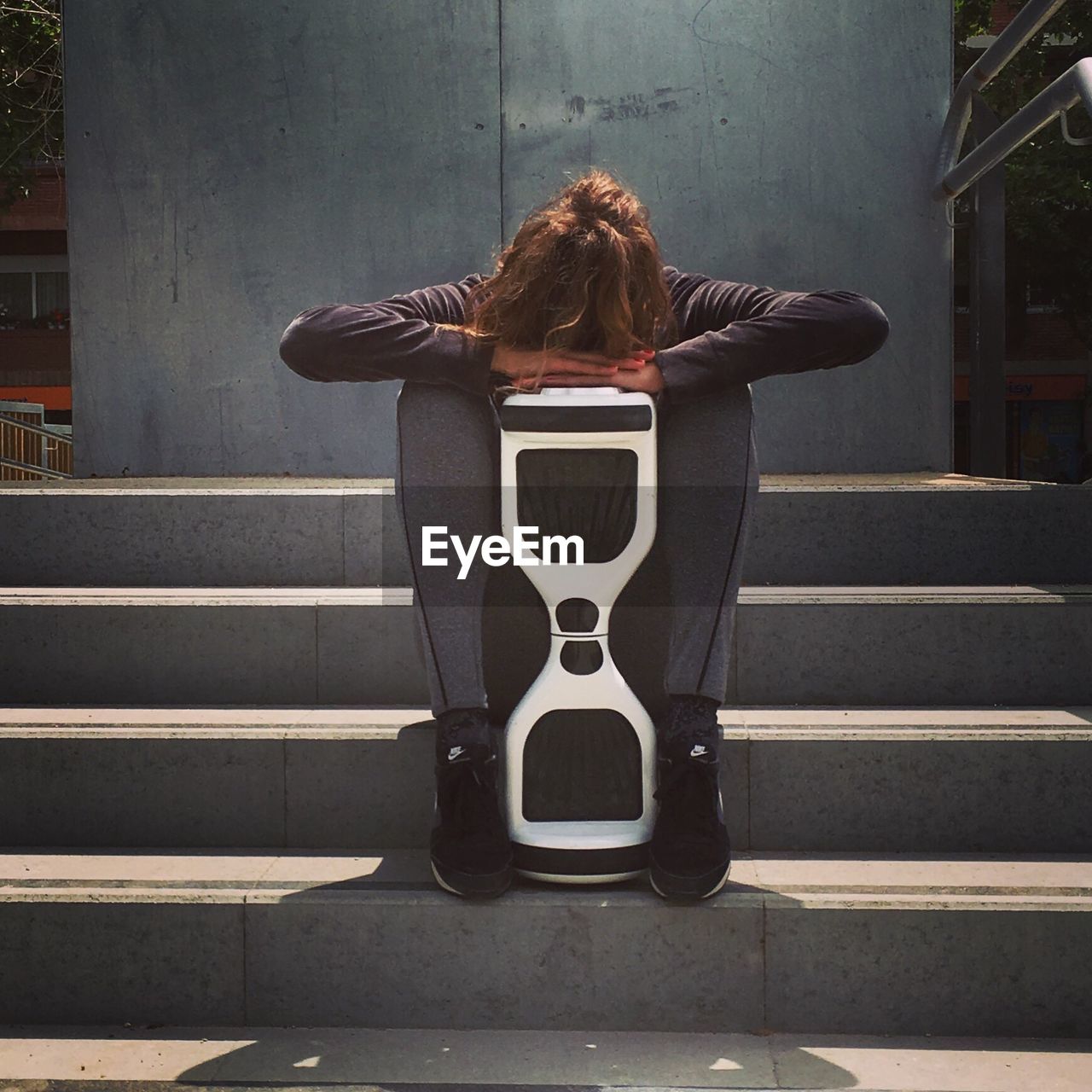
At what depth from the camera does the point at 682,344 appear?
2174mm

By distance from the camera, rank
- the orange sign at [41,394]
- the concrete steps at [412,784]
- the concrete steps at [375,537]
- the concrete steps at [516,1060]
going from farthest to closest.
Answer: the orange sign at [41,394]
the concrete steps at [375,537]
the concrete steps at [412,784]
the concrete steps at [516,1060]

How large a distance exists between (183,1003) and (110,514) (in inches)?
55.9

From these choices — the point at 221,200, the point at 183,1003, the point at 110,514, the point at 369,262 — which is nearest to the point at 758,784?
the point at 183,1003

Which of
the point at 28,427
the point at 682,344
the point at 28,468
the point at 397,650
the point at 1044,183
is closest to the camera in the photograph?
the point at 682,344

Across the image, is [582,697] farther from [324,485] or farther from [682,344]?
[324,485]

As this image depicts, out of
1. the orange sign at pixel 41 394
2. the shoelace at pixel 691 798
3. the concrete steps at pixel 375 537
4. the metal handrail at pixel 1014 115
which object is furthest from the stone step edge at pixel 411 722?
the orange sign at pixel 41 394

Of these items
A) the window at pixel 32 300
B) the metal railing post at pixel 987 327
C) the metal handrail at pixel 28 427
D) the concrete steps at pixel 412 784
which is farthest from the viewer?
the window at pixel 32 300

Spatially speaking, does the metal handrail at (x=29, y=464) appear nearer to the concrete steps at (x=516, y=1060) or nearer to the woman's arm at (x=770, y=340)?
the concrete steps at (x=516, y=1060)

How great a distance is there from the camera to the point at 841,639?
277cm

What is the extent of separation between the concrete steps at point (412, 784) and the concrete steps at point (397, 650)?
0.19 meters

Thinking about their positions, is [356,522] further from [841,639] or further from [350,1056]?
[350,1056]

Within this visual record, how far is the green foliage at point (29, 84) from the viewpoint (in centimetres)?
943

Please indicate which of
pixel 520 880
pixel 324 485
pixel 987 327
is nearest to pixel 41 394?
pixel 324 485

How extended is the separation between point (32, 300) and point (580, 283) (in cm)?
2887
